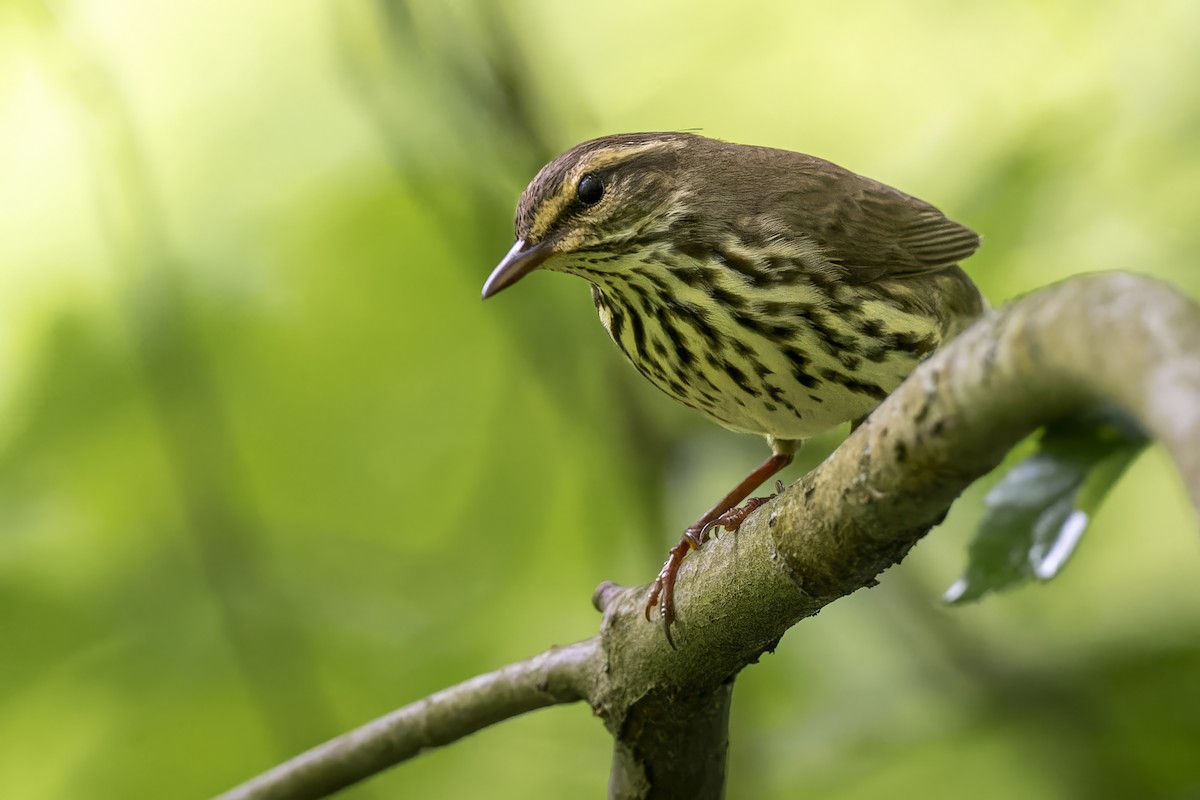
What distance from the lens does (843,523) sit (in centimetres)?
180

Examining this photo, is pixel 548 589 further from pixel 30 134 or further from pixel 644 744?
pixel 30 134

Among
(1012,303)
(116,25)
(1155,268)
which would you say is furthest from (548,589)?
(1012,303)

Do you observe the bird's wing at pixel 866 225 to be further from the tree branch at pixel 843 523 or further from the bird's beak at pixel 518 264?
the tree branch at pixel 843 523

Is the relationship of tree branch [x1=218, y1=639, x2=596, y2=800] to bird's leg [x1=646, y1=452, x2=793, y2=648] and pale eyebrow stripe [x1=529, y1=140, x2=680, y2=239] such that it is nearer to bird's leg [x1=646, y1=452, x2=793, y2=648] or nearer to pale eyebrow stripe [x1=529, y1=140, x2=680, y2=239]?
bird's leg [x1=646, y1=452, x2=793, y2=648]

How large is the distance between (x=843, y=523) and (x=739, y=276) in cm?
121

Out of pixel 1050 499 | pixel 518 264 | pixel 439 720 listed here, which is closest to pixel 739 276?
pixel 518 264

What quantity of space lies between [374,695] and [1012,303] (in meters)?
3.16

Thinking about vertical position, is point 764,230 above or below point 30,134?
below

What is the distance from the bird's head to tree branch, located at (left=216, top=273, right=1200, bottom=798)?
2.63ft

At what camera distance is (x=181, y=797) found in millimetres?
4016

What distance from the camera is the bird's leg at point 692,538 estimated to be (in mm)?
2342

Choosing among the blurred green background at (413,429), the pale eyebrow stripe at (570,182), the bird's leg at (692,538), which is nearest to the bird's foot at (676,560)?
the bird's leg at (692,538)

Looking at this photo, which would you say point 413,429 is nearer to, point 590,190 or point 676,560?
point 590,190

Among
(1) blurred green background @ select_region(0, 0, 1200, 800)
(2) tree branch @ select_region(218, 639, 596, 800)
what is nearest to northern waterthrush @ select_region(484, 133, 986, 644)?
(2) tree branch @ select_region(218, 639, 596, 800)
